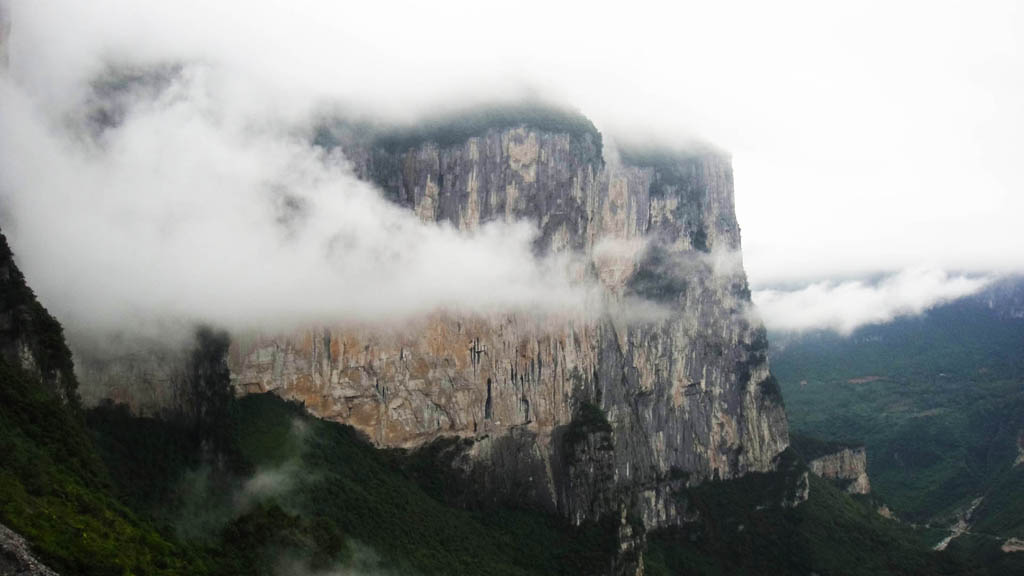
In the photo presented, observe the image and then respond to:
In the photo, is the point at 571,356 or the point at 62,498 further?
the point at 571,356

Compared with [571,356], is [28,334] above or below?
above

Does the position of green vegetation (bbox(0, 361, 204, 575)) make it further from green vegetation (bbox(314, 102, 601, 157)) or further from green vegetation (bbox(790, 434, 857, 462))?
green vegetation (bbox(790, 434, 857, 462))

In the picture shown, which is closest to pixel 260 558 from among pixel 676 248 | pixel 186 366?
pixel 186 366

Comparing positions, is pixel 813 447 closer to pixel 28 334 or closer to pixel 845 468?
pixel 845 468

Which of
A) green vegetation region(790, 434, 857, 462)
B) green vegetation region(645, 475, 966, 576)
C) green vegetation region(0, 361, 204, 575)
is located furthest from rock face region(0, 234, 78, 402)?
green vegetation region(790, 434, 857, 462)

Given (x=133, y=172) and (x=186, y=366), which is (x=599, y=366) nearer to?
(x=186, y=366)

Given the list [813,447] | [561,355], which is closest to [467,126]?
[561,355]

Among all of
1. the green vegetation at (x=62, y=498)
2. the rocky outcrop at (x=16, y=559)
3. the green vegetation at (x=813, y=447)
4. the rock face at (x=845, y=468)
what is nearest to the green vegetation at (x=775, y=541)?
the rock face at (x=845, y=468)
